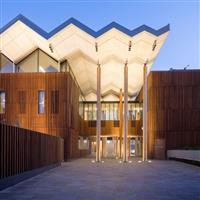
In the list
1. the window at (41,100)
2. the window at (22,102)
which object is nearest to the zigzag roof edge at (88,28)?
the window at (41,100)

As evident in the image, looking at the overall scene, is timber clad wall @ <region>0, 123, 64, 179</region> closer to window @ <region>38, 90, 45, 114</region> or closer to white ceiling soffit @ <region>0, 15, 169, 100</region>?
window @ <region>38, 90, 45, 114</region>

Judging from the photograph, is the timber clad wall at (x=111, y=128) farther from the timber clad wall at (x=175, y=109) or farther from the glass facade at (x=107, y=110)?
the timber clad wall at (x=175, y=109)

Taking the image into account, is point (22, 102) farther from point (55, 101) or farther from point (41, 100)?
point (55, 101)

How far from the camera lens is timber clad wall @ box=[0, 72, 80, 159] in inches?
1005

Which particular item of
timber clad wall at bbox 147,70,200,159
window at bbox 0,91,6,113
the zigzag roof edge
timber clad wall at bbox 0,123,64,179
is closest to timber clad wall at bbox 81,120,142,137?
timber clad wall at bbox 147,70,200,159

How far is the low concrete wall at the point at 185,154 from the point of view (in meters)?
20.5

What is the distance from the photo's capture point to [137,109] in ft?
132

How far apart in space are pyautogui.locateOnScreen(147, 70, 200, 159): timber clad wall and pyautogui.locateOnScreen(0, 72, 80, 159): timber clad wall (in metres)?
7.69

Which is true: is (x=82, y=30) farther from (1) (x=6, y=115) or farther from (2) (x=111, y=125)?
(2) (x=111, y=125)

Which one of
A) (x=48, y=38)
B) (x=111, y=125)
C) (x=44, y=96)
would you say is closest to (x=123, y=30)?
(x=48, y=38)

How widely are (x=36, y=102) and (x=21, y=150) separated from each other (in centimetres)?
1560

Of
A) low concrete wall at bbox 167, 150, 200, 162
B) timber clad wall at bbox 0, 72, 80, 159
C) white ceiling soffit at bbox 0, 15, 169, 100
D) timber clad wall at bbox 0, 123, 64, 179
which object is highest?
white ceiling soffit at bbox 0, 15, 169, 100

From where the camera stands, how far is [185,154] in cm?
2370

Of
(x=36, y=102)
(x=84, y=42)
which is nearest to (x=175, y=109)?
(x=84, y=42)
